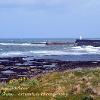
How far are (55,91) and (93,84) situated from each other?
4017 mm

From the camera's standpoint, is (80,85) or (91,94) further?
(80,85)

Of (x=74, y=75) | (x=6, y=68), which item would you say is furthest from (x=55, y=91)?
(x=6, y=68)

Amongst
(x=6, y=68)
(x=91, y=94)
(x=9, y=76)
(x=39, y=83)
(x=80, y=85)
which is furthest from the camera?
(x=6, y=68)

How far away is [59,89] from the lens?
38812 millimetres

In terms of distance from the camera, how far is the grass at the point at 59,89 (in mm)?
35000

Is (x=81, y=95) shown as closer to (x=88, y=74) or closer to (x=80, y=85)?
(x=80, y=85)

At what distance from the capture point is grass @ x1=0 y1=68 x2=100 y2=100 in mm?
35000

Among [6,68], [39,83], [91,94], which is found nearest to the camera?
[91,94]

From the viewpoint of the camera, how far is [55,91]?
1501 inches

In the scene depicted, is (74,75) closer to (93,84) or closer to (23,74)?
(93,84)

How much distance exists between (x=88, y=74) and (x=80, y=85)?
6712mm

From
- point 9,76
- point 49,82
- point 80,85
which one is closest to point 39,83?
point 49,82

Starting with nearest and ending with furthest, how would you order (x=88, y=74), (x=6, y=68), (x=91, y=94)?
(x=91, y=94) < (x=88, y=74) < (x=6, y=68)

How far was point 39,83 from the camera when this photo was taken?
141 feet
